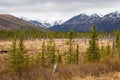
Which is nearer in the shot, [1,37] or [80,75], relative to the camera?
[80,75]

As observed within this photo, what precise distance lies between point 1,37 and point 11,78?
174852 mm

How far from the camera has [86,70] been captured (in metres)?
13.4

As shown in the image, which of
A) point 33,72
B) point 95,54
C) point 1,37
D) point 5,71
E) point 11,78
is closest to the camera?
point 11,78

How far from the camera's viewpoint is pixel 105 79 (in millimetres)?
12039

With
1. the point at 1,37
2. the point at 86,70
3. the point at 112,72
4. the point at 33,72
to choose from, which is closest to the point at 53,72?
the point at 33,72

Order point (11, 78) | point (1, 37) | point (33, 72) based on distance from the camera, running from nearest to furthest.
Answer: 1. point (11, 78)
2. point (33, 72)
3. point (1, 37)

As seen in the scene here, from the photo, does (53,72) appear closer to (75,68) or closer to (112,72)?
(75,68)

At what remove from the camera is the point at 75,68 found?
1373 centimetres

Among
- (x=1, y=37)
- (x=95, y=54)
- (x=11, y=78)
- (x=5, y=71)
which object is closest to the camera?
(x=11, y=78)

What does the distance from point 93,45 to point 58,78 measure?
108ft

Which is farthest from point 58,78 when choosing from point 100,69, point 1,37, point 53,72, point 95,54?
point 1,37

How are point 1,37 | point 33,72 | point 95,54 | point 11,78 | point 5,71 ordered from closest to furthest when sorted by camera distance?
point 11,78 → point 33,72 → point 5,71 → point 95,54 → point 1,37

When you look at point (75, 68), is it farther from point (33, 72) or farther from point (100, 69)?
point (33, 72)

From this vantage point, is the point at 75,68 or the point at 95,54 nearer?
the point at 75,68
